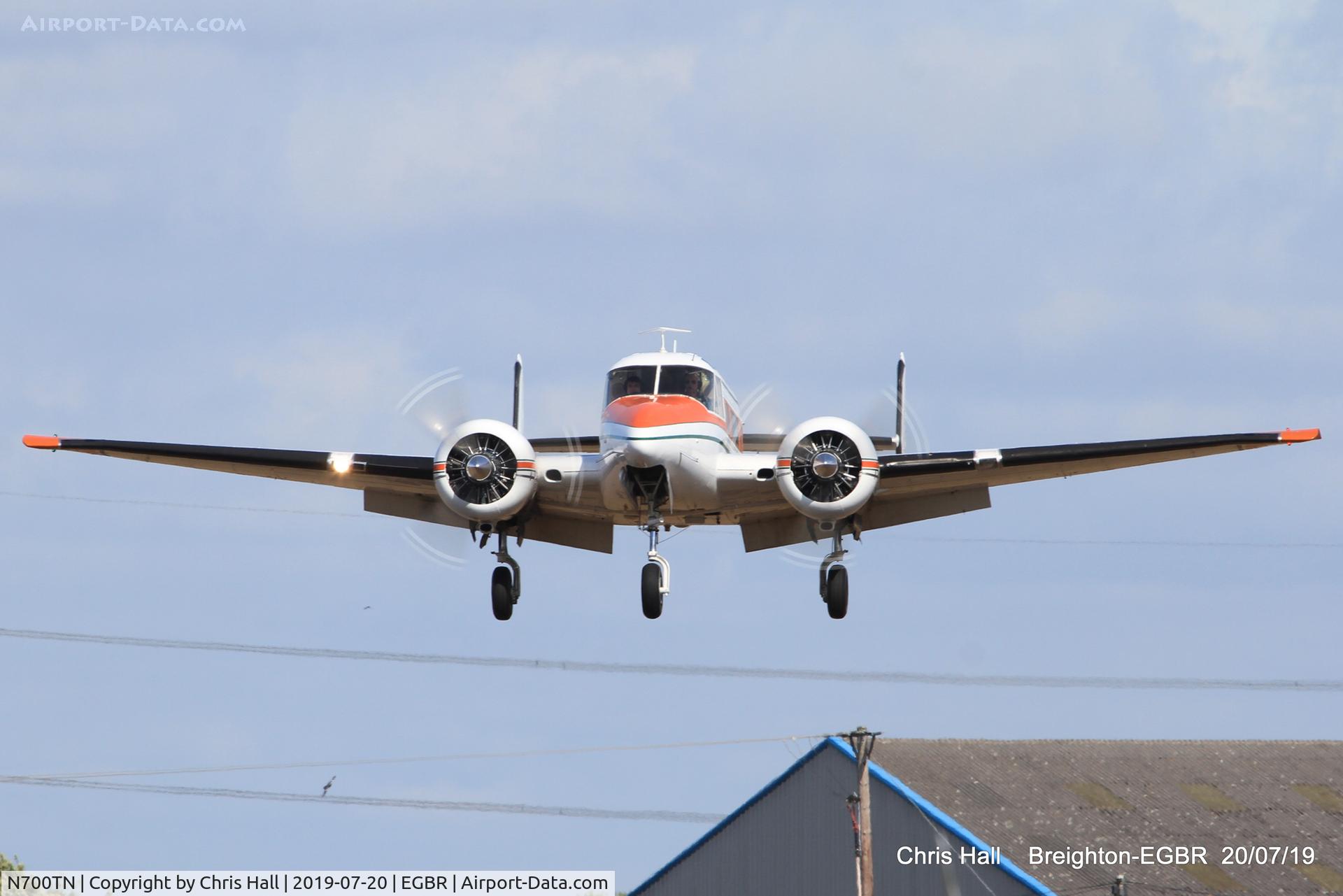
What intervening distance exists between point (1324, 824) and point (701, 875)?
16.7 meters

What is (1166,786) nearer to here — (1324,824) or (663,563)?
(1324,824)

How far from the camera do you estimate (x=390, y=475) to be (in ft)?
110

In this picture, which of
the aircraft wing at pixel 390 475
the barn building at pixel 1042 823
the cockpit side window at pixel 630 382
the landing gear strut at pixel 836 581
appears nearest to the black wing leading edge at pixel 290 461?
the aircraft wing at pixel 390 475

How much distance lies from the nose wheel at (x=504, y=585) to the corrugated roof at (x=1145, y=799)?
17123 mm

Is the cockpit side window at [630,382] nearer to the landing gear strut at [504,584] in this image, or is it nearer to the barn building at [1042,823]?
the landing gear strut at [504,584]

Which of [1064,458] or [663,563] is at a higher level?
[1064,458]

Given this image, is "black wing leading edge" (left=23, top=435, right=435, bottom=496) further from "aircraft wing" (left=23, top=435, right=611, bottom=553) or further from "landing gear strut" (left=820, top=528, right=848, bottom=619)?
"landing gear strut" (left=820, top=528, right=848, bottom=619)

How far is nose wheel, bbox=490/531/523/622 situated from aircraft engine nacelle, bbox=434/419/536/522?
6.63 ft

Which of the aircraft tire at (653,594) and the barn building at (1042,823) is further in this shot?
the barn building at (1042,823)

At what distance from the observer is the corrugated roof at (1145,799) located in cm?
4572

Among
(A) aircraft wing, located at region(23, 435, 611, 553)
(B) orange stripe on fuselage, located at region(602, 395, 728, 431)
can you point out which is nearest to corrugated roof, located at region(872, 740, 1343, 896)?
(A) aircraft wing, located at region(23, 435, 611, 553)

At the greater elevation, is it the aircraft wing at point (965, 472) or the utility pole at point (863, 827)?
the aircraft wing at point (965, 472)

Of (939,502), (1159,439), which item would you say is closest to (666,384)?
(939,502)

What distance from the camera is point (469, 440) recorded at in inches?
1257
